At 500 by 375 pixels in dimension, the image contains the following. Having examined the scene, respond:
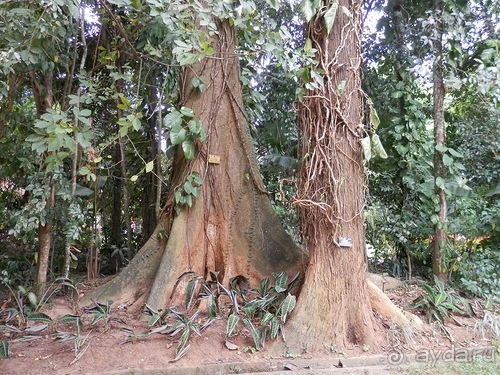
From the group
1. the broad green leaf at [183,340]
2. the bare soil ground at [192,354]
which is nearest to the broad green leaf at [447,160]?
the bare soil ground at [192,354]

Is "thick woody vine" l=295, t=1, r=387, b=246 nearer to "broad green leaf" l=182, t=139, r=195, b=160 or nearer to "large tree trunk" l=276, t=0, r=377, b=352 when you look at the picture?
"large tree trunk" l=276, t=0, r=377, b=352

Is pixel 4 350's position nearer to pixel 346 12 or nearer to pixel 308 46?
pixel 308 46

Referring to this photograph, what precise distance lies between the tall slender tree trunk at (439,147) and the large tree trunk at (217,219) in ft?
6.99

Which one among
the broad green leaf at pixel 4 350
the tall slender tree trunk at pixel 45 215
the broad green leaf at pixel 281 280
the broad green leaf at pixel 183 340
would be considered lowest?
the broad green leaf at pixel 4 350

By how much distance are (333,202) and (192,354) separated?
6.06 feet

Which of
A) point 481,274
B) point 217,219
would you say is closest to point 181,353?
point 217,219

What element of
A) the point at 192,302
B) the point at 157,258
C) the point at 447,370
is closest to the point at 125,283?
the point at 157,258

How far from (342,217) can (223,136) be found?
1942mm

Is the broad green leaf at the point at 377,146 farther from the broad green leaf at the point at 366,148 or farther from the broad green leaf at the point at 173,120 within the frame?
the broad green leaf at the point at 173,120

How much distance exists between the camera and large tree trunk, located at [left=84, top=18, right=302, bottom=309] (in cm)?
489

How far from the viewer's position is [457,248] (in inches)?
244

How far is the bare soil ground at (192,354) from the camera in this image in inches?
139

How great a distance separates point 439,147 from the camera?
5734mm

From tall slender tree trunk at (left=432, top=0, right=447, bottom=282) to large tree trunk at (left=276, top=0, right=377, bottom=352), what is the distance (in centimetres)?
Answer: 211
